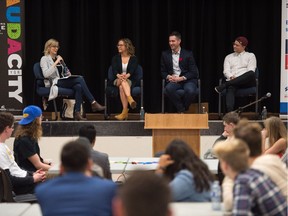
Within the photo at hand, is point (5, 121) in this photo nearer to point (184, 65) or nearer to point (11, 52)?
point (11, 52)

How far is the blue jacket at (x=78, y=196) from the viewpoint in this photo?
2.72 metres

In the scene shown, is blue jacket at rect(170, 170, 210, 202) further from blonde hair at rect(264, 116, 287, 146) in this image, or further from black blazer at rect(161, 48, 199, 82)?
black blazer at rect(161, 48, 199, 82)

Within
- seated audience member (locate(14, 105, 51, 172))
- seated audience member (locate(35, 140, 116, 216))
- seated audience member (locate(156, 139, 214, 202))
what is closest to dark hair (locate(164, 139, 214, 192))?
seated audience member (locate(156, 139, 214, 202))

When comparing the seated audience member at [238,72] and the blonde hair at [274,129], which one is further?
the seated audience member at [238,72]

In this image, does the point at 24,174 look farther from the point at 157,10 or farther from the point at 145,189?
the point at 157,10

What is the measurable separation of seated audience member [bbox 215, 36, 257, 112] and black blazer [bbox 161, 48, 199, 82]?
0.41 meters

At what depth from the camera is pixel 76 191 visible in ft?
8.92

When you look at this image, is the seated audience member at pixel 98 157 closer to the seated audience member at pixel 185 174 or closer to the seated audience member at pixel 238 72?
the seated audience member at pixel 185 174

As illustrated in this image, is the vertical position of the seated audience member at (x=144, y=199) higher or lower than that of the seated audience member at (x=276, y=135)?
higher

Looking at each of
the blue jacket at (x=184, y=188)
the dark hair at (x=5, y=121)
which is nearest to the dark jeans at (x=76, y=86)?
the dark hair at (x=5, y=121)

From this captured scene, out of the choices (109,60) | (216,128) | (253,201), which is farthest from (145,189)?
(109,60)

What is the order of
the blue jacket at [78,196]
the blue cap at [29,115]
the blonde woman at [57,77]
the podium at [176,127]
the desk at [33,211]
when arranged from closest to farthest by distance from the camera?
the blue jacket at [78,196], the desk at [33,211], the blue cap at [29,115], the podium at [176,127], the blonde woman at [57,77]

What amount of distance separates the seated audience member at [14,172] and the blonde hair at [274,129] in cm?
199

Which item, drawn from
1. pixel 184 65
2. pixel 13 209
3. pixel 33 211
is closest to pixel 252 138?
pixel 33 211
